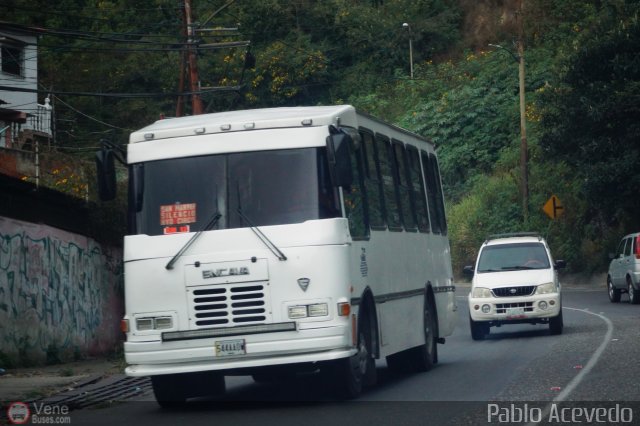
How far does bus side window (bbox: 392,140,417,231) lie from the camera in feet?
55.3

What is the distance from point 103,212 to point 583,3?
38022 mm

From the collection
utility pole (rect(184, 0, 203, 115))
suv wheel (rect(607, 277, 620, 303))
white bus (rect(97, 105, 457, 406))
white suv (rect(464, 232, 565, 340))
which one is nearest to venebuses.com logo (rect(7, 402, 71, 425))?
white bus (rect(97, 105, 457, 406))

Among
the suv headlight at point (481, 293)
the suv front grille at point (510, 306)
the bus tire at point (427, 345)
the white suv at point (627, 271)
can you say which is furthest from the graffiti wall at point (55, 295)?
the white suv at point (627, 271)

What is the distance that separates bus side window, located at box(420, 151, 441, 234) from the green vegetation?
19.9m

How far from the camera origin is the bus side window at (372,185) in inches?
588

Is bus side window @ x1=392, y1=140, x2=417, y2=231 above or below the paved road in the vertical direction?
above

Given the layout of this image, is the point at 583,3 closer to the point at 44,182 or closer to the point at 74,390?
the point at 44,182

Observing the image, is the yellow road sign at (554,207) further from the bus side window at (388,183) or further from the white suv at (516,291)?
the bus side window at (388,183)

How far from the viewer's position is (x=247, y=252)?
43.0 ft

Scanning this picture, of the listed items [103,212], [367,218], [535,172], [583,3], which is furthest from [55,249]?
[583,3]

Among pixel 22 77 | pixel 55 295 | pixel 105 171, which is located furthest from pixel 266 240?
pixel 22 77

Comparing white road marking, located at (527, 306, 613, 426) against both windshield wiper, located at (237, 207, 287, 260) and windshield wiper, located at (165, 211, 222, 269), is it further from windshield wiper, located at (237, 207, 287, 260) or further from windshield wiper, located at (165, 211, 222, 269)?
windshield wiper, located at (165, 211, 222, 269)

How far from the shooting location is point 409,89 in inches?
2398

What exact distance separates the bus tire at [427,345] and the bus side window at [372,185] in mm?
2791
